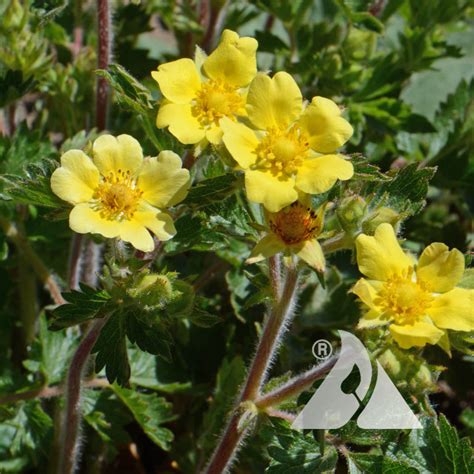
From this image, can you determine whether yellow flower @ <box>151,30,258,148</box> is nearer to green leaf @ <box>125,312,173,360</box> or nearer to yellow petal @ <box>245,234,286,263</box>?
yellow petal @ <box>245,234,286,263</box>

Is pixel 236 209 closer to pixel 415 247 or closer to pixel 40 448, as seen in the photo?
pixel 40 448

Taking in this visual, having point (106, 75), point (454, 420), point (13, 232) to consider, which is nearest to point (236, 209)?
point (106, 75)

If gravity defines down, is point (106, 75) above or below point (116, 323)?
above

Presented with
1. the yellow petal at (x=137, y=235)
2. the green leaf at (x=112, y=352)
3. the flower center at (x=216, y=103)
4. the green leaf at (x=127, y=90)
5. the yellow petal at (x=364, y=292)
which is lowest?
the green leaf at (x=112, y=352)

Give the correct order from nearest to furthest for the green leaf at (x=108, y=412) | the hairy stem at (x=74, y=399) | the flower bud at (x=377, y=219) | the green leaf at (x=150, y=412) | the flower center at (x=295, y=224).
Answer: the flower center at (x=295, y=224)
the flower bud at (x=377, y=219)
the hairy stem at (x=74, y=399)
the green leaf at (x=150, y=412)
the green leaf at (x=108, y=412)

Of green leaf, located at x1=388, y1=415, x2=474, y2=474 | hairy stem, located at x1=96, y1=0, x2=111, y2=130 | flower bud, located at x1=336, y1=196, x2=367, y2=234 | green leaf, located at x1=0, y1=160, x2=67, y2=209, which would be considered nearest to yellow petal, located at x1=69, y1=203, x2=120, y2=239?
green leaf, located at x1=0, y1=160, x2=67, y2=209

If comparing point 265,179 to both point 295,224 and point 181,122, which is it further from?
point 181,122

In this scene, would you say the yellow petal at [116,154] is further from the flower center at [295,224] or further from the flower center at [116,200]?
the flower center at [295,224]

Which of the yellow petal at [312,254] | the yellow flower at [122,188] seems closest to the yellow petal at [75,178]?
the yellow flower at [122,188]

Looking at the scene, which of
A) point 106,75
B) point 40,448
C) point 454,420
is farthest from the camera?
point 454,420
